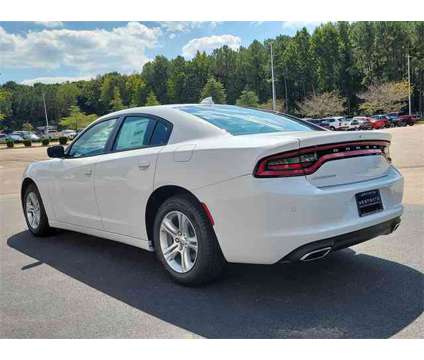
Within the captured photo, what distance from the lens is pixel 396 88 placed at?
6794 cm

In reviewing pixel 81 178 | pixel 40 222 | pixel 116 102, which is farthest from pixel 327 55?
pixel 81 178

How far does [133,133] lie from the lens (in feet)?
14.7

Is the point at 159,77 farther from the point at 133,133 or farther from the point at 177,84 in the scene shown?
the point at 133,133

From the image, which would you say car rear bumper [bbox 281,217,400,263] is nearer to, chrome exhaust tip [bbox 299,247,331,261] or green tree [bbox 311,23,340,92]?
chrome exhaust tip [bbox 299,247,331,261]

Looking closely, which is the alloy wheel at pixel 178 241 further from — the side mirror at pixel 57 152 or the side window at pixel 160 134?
the side mirror at pixel 57 152

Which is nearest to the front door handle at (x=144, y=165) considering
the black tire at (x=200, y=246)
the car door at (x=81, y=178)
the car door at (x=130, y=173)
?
the car door at (x=130, y=173)

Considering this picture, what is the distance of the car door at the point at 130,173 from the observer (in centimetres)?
411

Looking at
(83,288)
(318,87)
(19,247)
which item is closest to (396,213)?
Result: (83,288)

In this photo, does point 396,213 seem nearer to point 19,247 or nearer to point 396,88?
point 19,247

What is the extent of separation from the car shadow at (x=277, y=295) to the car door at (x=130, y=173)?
481 millimetres

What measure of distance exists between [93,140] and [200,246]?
208cm

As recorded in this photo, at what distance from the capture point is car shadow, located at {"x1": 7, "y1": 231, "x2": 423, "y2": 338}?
305 cm

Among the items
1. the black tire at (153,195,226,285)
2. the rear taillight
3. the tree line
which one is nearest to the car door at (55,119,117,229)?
the black tire at (153,195,226,285)
